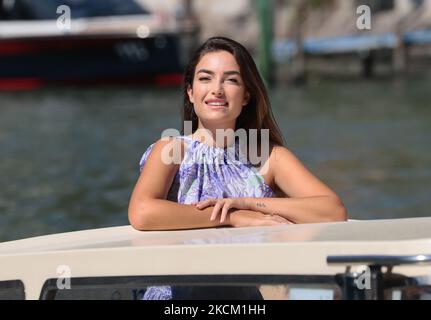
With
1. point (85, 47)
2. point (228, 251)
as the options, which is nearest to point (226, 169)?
point (228, 251)

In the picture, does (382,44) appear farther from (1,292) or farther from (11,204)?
(1,292)

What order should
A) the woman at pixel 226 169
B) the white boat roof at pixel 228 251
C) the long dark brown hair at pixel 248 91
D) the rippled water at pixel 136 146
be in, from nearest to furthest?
the white boat roof at pixel 228 251 → the woman at pixel 226 169 → the long dark brown hair at pixel 248 91 → the rippled water at pixel 136 146

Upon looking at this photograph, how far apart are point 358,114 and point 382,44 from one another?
15.3 meters

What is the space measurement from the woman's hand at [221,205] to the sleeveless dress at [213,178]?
0.21 metres

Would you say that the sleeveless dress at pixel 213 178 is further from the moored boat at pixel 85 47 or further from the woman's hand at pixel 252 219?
the moored boat at pixel 85 47

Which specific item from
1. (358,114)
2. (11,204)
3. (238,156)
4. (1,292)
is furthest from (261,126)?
(358,114)

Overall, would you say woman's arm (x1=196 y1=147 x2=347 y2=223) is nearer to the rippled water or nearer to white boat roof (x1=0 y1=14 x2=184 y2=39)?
the rippled water

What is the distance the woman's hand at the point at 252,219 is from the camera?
3463mm

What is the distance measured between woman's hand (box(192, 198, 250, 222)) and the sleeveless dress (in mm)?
209

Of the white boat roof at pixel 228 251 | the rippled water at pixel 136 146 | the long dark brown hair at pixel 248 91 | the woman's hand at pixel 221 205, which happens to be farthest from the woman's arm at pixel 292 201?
the rippled water at pixel 136 146

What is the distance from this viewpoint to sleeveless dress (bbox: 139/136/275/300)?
376 cm

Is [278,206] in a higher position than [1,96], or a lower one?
higher

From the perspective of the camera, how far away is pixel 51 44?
34031mm

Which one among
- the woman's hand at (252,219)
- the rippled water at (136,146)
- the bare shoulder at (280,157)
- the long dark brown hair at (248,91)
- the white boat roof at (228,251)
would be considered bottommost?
the rippled water at (136,146)
